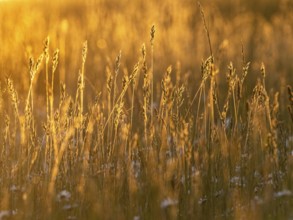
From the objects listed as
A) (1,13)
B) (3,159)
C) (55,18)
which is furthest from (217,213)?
(55,18)

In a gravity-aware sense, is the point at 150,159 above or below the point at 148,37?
below

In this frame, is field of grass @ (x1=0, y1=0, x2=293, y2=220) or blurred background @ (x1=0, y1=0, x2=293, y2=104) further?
blurred background @ (x1=0, y1=0, x2=293, y2=104)

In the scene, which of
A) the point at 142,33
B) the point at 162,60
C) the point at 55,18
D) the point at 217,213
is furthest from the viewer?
the point at 55,18

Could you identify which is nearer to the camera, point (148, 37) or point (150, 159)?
point (150, 159)

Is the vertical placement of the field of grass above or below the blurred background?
below

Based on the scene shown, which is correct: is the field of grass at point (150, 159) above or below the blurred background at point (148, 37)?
below

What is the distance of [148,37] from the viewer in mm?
8117

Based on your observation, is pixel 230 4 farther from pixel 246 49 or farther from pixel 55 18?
pixel 246 49

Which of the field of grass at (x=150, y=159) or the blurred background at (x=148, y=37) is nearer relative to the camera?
the field of grass at (x=150, y=159)

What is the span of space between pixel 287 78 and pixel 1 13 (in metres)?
4.15

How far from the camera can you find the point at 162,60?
726 cm

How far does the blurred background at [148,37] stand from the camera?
677 cm

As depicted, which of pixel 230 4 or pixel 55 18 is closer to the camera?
pixel 55 18

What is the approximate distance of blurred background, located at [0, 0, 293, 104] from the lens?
6766 millimetres
